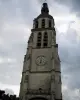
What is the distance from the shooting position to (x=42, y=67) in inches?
1761

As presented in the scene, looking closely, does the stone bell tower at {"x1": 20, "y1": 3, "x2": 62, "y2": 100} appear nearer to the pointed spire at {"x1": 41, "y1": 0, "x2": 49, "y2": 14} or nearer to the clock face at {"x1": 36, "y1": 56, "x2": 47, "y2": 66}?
the clock face at {"x1": 36, "y1": 56, "x2": 47, "y2": 66}

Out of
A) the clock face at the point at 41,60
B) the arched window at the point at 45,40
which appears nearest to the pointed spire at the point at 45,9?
the arched window at the point at 45,40

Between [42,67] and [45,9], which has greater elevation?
[45,9]

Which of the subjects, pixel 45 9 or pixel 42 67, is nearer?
pixel 42 67

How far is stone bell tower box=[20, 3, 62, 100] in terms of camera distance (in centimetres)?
4066

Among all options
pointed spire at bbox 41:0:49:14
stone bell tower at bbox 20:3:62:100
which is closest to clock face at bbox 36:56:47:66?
stone bell tower at bbox 20:3:62:100

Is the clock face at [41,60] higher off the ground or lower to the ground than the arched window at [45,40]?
lower

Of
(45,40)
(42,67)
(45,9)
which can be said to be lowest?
(42,67)

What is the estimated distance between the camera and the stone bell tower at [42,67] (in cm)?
4066

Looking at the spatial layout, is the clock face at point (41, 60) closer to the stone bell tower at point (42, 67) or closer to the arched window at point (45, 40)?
the stone bell tower at point (42, 67)

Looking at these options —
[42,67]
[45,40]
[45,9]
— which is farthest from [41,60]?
[45,9]

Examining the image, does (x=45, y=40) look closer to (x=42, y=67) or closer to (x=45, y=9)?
(x=42, y=67)

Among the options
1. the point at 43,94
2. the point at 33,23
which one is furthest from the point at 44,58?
the point at 33,23

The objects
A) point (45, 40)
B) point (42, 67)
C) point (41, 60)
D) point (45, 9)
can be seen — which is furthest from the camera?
point (45, 9)
